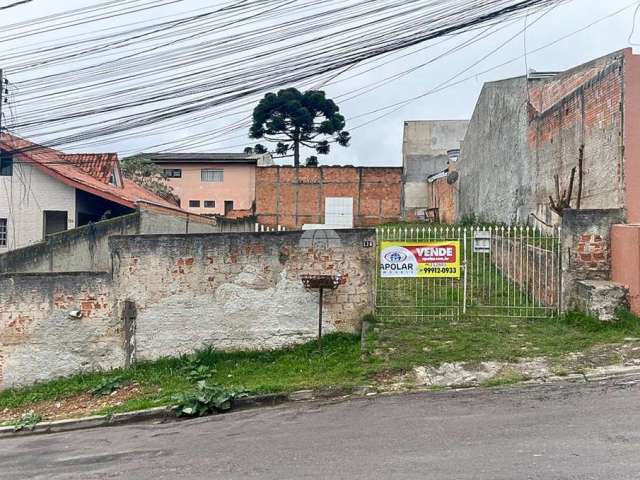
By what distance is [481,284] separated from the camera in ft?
34.6

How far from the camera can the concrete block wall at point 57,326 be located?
919cm

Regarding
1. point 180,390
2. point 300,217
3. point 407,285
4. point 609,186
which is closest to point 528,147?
point 609,186

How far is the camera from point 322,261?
8883mm

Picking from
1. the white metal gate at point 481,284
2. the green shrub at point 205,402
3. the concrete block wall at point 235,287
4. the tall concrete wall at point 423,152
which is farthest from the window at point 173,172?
the green shrub at point 205,402

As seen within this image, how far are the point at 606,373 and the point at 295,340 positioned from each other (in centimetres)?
450

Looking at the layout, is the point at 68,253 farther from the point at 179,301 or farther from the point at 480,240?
the point at 480,240

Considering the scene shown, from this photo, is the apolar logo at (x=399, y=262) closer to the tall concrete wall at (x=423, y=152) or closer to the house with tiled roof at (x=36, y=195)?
the house with tiled roof at (x=36, y=195)

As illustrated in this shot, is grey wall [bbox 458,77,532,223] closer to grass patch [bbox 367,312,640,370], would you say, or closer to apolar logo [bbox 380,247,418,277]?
grass patch [bbox 367,312,640,370]

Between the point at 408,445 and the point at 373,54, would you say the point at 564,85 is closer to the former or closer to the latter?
the point at 373,54

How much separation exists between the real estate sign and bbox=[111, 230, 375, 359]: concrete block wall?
11.3 inches

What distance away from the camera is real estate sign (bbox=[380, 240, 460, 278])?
8.79 metres

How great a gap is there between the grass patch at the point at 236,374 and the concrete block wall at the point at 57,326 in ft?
0.83

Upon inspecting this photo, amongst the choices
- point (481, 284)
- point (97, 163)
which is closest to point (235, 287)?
point (481, 284)

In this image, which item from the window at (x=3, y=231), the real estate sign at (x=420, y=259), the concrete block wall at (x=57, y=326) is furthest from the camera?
the window at (x=3, y=231)
